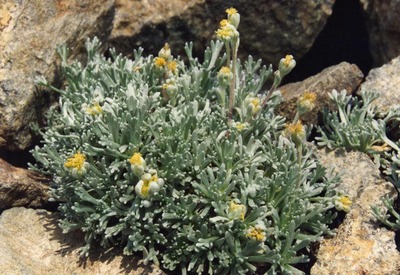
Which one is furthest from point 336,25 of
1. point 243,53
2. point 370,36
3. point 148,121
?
point 148,121

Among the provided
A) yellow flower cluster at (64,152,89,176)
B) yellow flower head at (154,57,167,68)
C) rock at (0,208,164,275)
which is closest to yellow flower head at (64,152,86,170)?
yellow flower cluster at (64,152,89,176)

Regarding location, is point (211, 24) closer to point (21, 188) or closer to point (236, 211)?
point (21, 188)

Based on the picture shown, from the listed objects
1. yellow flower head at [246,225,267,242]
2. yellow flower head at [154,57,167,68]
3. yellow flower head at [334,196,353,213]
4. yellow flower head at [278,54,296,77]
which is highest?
yellow flower head at [278,54,296,77]

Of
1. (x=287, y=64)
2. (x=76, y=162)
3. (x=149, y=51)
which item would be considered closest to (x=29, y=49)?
(x=149, y=51)

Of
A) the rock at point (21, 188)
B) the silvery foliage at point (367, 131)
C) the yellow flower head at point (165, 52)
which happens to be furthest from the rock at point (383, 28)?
the rock at point (21, 188)

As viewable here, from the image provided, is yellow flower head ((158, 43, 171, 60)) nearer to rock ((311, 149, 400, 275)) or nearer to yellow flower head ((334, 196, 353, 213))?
rock ((311, 149, 400, 275))

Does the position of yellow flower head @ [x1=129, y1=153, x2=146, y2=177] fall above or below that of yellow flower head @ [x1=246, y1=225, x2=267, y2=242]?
above

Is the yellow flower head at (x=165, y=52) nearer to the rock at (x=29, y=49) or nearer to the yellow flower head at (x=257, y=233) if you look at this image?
the rock at (x=29, y=49)
